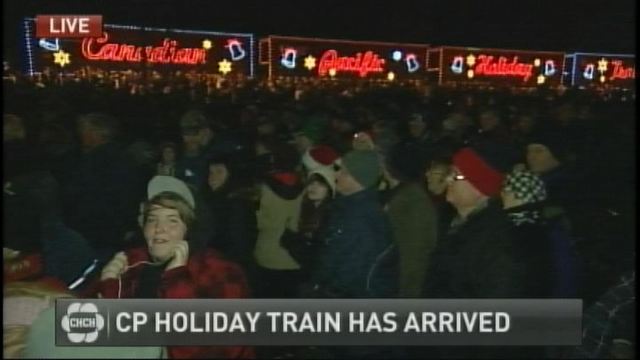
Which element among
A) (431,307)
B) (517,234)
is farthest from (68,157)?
(517,234)

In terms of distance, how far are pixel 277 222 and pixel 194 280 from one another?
1.50 ft

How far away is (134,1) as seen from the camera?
13.4ft

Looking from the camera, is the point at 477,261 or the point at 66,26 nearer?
the point at 66,26

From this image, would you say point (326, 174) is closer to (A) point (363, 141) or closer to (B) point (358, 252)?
(A) point (363, 141)

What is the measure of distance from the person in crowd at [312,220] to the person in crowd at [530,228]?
78cm

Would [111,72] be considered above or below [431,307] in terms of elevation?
above

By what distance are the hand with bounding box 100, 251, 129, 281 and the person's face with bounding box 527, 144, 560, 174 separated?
185cm

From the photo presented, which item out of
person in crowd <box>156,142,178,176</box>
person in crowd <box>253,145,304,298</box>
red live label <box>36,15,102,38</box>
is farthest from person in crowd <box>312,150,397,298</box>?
red live label <box>36,15,102,38</box>

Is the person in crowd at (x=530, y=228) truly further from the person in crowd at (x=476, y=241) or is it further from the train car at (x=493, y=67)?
the train car at (x=493, y=67)

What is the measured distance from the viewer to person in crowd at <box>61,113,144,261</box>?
13.4ft

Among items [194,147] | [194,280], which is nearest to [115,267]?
[194,280]

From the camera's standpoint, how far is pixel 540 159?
417cm

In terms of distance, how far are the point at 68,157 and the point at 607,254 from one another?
244cm

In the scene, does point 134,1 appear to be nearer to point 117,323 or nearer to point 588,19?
point 117,323
